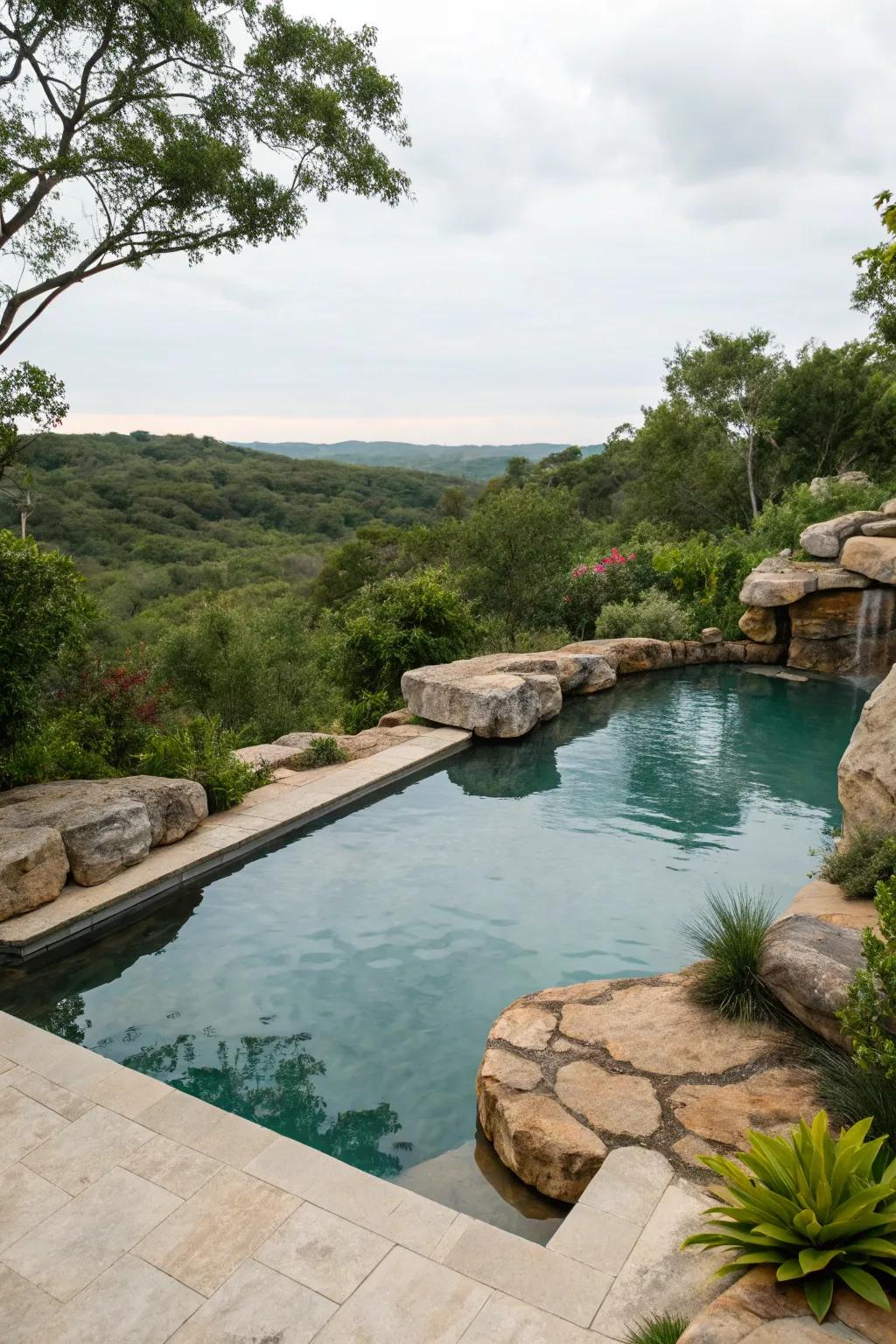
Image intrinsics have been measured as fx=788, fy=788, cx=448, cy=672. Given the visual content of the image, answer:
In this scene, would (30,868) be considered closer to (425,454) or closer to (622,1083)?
(622,1083)

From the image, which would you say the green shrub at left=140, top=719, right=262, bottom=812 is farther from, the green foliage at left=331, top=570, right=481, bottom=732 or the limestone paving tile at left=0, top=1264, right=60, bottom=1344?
the limestone paving tile at left=0, top=1264, right=60, bottom=1344

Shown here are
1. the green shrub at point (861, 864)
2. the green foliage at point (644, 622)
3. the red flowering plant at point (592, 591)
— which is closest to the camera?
the green shrub at point (861, 864)

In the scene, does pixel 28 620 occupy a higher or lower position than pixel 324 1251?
higher

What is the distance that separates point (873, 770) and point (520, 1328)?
3873 millimetres

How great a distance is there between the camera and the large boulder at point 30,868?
4.73 m

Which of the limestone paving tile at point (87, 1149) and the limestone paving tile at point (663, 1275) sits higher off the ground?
the limestone paving tile at point (663, 1275)

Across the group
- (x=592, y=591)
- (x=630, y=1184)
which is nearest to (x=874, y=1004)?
(x=630, y=1184)

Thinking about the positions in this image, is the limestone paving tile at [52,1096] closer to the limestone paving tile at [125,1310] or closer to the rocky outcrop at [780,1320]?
the limestone paving tile at [125,1310]

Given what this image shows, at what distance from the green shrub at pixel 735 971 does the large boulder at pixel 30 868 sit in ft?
12.7

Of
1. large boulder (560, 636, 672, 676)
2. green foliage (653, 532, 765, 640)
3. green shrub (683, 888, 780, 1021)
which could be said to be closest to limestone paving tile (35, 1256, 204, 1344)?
green shrub (683, 888, 780, 1021)

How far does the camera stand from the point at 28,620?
5.28 m

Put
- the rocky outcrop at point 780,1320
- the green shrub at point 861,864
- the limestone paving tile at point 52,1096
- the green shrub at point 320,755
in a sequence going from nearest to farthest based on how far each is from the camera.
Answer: the rocky outcrop at point 780,1320 → the limestone paving tile at point 52,1096 → the green shrub at point 861,864 → the green shrub at point 320,755

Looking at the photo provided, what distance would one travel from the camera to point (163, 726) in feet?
27.0

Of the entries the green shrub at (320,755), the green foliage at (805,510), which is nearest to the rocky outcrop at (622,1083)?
the green shrub at (320,755)
